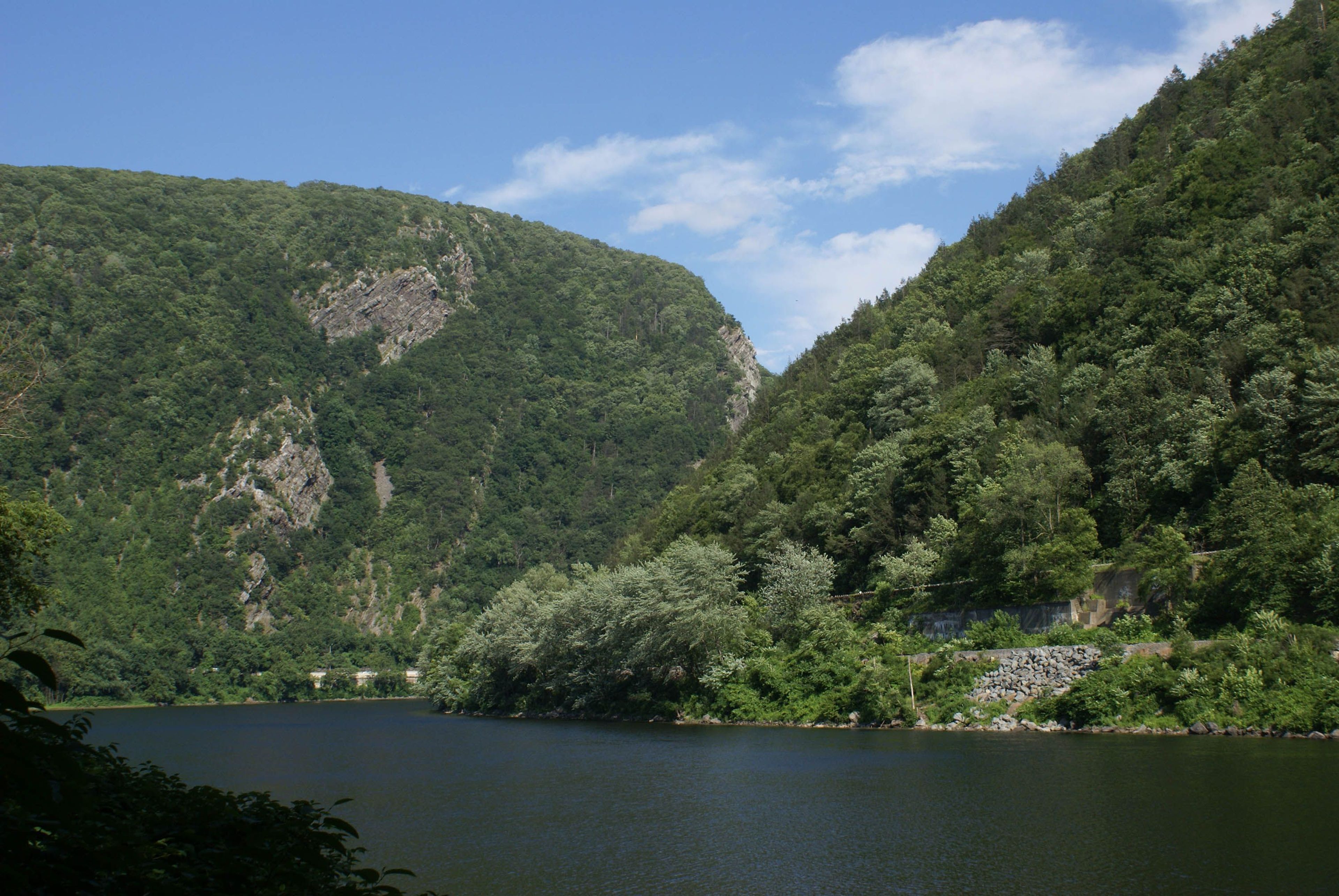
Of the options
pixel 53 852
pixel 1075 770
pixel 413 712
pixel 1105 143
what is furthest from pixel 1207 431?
pixel 413 712

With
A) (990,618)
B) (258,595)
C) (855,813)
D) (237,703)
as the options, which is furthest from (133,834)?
(258,595)

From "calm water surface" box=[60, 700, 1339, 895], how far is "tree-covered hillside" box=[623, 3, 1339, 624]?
1204 cm

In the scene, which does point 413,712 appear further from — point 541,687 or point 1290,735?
point 1290,735

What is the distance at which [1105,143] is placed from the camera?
9562 centimetres

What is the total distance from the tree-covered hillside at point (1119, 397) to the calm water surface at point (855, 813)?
39.5 ft

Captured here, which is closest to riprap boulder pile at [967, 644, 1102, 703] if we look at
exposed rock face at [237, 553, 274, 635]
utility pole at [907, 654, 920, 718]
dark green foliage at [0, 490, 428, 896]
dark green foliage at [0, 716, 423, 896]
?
utility pole at [907, 654, 920, 718]

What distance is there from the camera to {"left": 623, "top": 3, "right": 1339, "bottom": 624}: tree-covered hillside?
44219 millimetres

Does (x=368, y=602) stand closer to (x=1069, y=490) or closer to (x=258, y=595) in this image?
(x=258, y=595)

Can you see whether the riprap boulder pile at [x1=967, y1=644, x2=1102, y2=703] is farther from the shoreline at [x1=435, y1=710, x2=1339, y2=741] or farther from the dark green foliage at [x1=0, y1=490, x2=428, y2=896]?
the dark green foliage at [x1=0, y1=490, x2=428, y2=896]

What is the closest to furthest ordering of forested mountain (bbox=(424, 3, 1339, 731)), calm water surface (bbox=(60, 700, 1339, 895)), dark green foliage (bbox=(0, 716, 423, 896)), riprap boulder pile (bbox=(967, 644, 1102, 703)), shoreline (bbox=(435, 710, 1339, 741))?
dark green foliage (bbox=(0, 716, 423, 896)) → calm water surface (bbox=(60, 700, 1339, 895)) → shoreline (bbox=(435, 710, 1339, 741)) → forested mountain (bbox=(424, 3, 1339, 731)) → riprap boulder pile (bbox=(967, 644, 1102, 703))

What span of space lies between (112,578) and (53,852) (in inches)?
7120

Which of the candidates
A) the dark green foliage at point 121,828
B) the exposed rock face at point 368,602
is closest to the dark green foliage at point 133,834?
the dark green foliage at point 121,828

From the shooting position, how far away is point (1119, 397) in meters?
55.5

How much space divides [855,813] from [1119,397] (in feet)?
123
